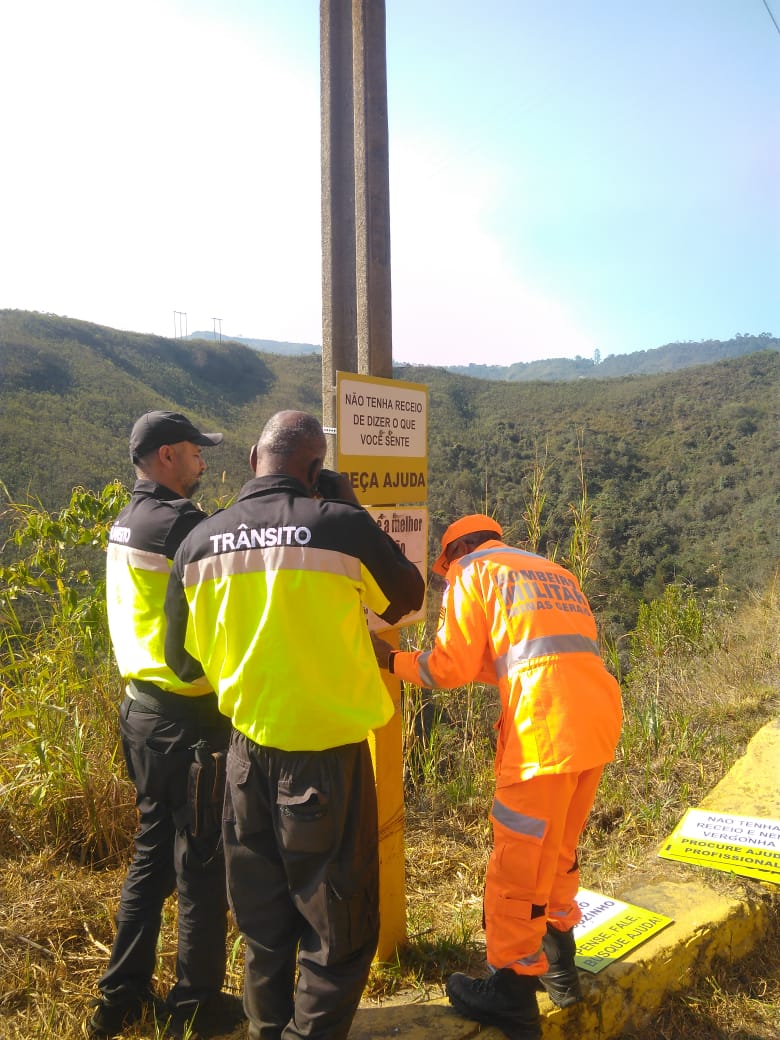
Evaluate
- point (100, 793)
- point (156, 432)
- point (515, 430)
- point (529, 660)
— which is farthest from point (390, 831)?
point (515, 430)

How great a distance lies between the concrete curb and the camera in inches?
95.3

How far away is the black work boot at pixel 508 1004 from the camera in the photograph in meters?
2.33

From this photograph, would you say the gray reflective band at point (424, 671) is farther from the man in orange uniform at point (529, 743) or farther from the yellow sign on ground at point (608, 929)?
the yellow sign on ground at point (608, 929)

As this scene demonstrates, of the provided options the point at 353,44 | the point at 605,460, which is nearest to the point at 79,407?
the point at 605,460

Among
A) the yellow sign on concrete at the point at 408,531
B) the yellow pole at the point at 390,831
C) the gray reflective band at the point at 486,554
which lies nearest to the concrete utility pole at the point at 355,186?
the yellow sign on concrete at the point at 408,531

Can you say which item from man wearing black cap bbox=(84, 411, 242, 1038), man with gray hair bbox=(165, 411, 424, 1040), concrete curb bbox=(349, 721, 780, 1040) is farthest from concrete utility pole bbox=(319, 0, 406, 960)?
man with gray hair bbox=(165, 411, 424, 1040)

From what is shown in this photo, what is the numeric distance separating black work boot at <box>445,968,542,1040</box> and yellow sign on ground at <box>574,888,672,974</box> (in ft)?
1.37

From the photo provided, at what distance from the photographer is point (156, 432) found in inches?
108

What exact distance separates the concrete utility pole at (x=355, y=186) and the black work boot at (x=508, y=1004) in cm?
204

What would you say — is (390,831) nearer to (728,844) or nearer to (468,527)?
(468,527)

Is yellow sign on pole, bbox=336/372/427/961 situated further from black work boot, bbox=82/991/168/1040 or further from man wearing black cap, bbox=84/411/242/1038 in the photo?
black work boot, bbox=82/991/168/1040

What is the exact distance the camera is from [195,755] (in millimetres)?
2461

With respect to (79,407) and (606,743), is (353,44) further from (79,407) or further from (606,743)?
(79,407)

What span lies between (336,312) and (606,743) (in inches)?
73.2
